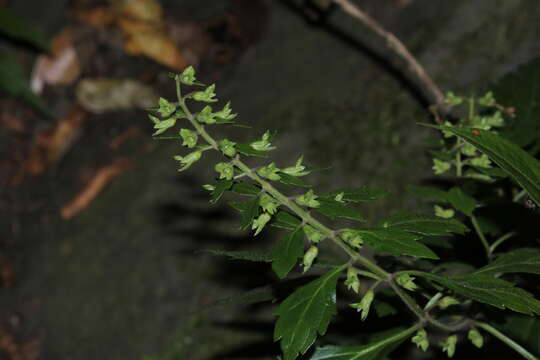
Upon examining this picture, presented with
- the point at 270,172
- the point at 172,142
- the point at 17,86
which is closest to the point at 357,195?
the point at 270,172

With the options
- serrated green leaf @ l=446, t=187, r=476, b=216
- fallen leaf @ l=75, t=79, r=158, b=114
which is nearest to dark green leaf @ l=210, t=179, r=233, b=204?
serrated green leaf @ l=446, t=187, r=476, b=216

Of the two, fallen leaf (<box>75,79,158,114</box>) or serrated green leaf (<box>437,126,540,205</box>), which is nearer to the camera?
serrated green leaf (<box>437,126,540,205</box>)

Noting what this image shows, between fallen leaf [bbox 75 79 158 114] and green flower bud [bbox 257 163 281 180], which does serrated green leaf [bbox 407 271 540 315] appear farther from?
fallen leaf [bbox 75 79 158 114]

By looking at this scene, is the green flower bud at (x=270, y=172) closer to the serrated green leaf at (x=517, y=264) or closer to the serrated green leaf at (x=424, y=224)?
the serrated green leaf at (x=424, y=224)

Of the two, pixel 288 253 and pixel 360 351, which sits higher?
pixel 288 253

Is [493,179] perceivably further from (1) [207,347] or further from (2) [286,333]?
(1) [207,347]

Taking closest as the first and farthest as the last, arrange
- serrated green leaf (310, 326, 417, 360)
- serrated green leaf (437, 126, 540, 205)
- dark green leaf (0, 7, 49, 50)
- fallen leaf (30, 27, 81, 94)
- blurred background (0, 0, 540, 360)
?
serrated green leaf (437, 126, 540, 205)
serrated green leaf (310, 326, 417, 360)
blurred background (0, 0, 540, 360)
dark green leaf (0, 7, 49, 50)
fallen leaf (30, 27, 81, 94)

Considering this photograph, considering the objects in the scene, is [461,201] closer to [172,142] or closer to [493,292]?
[493,292]
